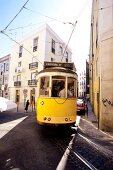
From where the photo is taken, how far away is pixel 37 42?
32688 mm

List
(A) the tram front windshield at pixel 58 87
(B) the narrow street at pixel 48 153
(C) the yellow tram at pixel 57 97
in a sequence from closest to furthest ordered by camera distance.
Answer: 1. (B) the narrow street at pixel 48 153
2. (C) the yellow tram at pixel 57 97
3. (A) the tram front windshield at pixel 58 87

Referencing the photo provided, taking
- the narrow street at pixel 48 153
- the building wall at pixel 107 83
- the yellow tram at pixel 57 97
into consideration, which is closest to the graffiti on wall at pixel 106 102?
the building wall at pixel 107 83

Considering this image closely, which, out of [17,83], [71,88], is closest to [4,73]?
[17,83]

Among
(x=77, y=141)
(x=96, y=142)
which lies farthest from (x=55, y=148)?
(x=96, y=142)

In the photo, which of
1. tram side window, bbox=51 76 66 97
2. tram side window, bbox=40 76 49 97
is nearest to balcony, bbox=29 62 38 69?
tram side window, bbox=40 76 49 97

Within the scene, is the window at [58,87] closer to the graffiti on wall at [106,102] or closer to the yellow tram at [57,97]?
the yellow tram at [57,97]

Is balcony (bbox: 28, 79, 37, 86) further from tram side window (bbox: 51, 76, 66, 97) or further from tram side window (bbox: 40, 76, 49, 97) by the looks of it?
tram side window (bbox: 51, 76, 66, 97)

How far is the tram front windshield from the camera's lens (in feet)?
28.4

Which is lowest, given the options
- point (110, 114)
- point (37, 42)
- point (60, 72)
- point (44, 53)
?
point (110, 114)

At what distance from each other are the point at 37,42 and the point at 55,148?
28037 mm

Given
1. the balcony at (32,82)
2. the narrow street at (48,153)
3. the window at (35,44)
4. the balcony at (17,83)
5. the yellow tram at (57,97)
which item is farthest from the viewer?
the balcony at (17,83)

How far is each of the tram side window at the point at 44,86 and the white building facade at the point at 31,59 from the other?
65.7ft

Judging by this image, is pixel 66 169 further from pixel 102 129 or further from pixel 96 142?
pixel 102 129

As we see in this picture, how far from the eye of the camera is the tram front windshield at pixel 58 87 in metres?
8.66
